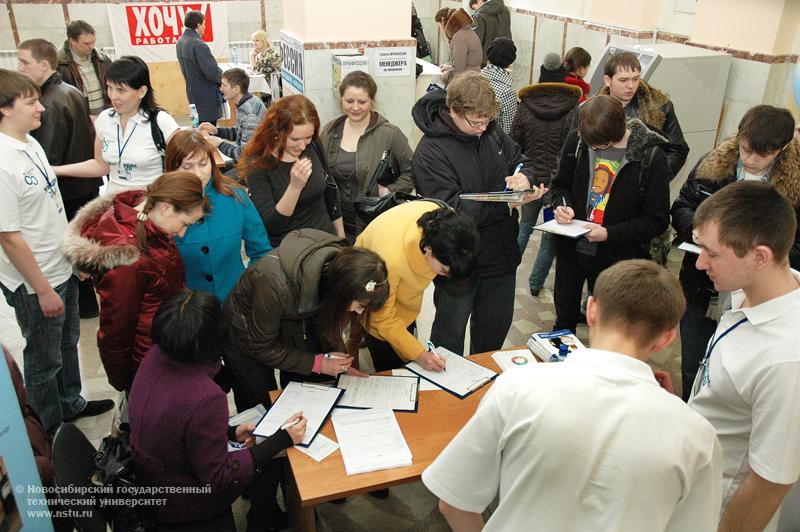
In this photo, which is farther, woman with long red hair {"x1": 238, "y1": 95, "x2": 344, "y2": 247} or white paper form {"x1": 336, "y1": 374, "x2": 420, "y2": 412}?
woman with long red hair {"x1": 238, "y1": 95, "x2": 344, "y2": 247}

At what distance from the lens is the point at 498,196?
10.0ft

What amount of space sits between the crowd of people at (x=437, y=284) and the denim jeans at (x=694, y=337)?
11 mm

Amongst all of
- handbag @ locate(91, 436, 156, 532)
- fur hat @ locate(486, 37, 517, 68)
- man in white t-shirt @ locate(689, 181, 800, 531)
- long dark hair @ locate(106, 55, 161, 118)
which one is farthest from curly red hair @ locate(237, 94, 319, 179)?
fur hat @ locate(486, 37, 517, 68)

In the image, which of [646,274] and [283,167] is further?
[283,167]

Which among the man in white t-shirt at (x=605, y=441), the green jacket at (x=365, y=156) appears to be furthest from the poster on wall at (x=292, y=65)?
the man in white t-shirt at (x=605, y=441)

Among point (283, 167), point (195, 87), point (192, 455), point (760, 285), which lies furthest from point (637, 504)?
point (195, 87)

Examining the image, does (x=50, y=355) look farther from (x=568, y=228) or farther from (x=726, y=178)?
(x=726, y=178)

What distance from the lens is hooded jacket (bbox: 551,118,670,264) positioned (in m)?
3.21

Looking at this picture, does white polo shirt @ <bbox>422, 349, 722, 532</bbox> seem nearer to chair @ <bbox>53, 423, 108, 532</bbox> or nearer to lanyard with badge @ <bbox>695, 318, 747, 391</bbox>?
lanyard with badge @ <bbox>695, 318, 747, 391</bbox>

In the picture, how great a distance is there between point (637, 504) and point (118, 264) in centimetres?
203

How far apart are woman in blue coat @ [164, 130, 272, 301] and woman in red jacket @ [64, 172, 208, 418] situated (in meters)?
0.18

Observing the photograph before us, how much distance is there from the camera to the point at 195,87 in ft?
23.9

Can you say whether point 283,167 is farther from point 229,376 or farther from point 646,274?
point 646,274

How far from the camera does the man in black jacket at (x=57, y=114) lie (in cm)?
380
